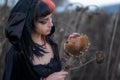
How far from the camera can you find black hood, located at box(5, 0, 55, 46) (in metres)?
3.02

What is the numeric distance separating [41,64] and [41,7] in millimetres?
345

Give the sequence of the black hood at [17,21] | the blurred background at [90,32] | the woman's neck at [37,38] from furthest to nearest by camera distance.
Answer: the blurred background at [90,32] < the woman's neck at [37,38] < the black hood at [17,21]

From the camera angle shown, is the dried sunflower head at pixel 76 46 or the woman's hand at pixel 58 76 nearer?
the woman's hand at pixel 58 76

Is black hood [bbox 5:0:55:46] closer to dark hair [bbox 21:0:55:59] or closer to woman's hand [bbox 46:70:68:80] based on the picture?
dark hair [bbox 21:0:55:59]

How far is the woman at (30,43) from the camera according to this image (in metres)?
3.04

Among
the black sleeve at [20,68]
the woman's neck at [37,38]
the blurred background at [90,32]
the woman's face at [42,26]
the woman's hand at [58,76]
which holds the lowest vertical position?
the blurred background at [90,32]

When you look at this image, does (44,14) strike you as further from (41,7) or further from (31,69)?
(31,69)

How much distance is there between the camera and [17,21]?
9.99ft

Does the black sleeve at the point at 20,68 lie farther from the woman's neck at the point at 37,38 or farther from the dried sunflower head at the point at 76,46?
the dried sunflower head at the point at 76,46

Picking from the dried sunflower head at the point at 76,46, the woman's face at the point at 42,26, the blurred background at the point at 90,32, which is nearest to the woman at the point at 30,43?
the woman's face at the point at 42,26

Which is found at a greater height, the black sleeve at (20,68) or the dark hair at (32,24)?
the dark hair at (32,24)

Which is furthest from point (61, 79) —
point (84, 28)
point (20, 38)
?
point (84, 28)

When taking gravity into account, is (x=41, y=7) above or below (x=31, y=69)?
above

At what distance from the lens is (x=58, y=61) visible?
321 cm
